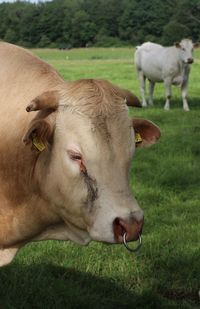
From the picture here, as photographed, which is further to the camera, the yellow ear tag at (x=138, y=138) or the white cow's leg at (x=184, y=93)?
the white cow's leg at (x=184, y=93)

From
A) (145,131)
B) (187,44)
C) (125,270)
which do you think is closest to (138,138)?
(145,131)

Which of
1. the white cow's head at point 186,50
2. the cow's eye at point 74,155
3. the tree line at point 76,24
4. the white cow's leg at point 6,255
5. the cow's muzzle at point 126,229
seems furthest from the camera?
the tree line at point 76,24

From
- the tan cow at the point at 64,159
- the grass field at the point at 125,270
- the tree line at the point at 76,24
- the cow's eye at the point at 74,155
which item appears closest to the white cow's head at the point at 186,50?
the grass field at the point at 125,270

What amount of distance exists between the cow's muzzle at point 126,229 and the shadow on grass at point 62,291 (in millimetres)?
1615

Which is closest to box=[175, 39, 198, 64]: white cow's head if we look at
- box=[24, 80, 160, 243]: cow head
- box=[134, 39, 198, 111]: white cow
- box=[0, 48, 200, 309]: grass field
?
box=[134, 39, 198, 111]: white cow

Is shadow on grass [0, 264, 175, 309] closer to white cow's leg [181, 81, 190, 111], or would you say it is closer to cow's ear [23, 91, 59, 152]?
cow's ear [23, 91, 59, 152]

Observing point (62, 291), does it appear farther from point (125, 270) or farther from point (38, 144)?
point (38, 144)

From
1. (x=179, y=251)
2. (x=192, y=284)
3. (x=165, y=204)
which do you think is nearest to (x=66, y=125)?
(x=192, y=284)

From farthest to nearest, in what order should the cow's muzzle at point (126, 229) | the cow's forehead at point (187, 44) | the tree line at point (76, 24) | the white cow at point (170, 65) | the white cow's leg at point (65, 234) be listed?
the tree line at point (76, 24) < the cow's forehead at point (187, 44) < the white cow at point (170, 65) < the white cow's leg at point (65, 234) < the cow's muzzle at point (126, 229)

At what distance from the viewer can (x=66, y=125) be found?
2.93m

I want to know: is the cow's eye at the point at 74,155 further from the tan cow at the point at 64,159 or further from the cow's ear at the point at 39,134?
the cow's ear at the point at 39,134

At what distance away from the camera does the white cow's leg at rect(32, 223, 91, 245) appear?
126 inches

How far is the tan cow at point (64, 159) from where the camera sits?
9.19 feet

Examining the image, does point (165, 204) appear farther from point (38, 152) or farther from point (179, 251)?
point (38, 152)
